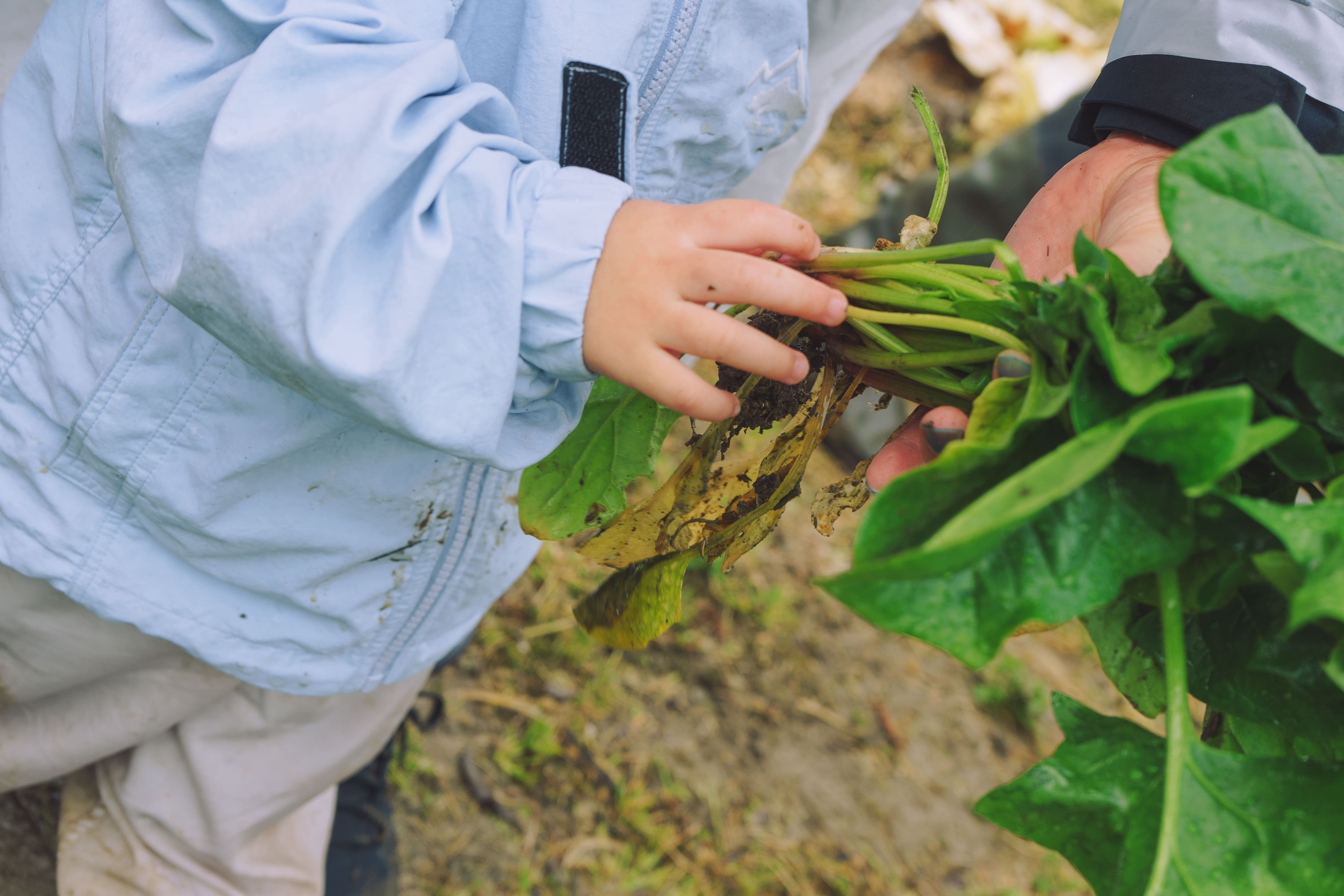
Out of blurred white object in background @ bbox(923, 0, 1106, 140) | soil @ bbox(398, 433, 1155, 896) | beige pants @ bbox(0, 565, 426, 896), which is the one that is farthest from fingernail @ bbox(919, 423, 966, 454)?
blurred white object in background @ bbox(923, 0, 1106, 140)

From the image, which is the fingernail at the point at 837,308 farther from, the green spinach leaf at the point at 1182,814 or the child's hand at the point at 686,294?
the green spinach leaf at the point at 1182,814

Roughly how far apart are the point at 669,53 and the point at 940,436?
503mm

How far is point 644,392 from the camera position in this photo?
0.77 meters

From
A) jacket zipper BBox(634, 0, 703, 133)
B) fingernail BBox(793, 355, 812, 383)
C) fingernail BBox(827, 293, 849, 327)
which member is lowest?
fingernail BBox(793, 355, 812, 383)

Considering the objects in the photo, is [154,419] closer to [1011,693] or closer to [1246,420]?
[1246,420]

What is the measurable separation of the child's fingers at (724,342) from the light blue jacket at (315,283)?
0.08 meters

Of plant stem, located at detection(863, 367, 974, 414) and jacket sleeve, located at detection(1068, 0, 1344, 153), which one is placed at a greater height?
jacket sleeve, located at detection(1068, 0, 1344, 153)

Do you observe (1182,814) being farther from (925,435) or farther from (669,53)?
(669,53)

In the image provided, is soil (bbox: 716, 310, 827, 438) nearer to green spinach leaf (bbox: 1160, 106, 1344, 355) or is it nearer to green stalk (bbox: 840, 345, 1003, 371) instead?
green stalk (bbox: 840, 345, 1003, 371)

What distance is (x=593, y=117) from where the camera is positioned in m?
0.93

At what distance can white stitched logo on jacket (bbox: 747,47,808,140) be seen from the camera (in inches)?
43.0

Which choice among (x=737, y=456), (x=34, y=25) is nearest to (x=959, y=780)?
(x=737, y=456)

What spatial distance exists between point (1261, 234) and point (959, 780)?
1.81 m

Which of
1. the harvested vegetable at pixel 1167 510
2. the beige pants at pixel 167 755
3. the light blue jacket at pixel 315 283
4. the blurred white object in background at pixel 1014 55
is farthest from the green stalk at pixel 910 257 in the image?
the blurred white object in background at pixel 1014 55
